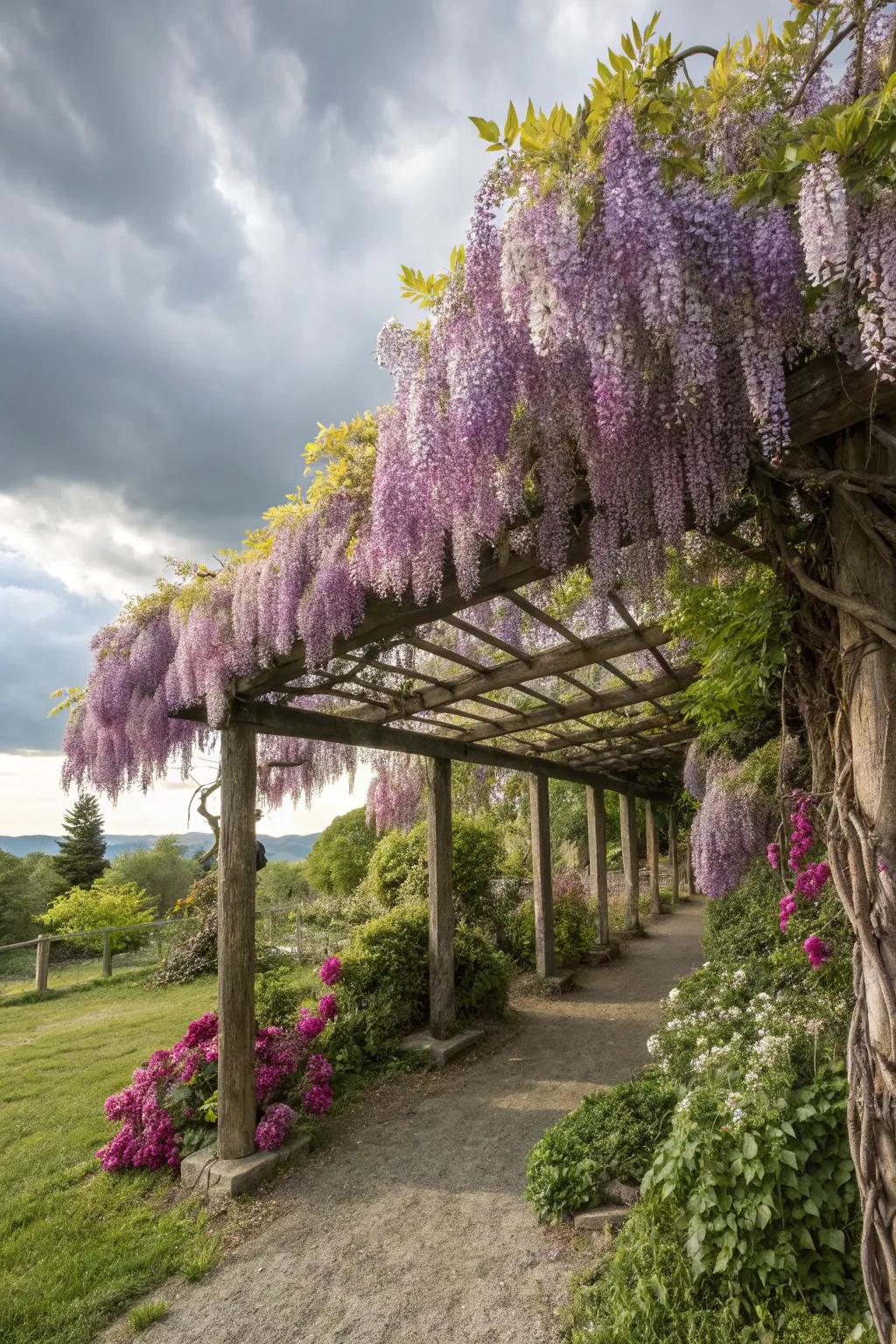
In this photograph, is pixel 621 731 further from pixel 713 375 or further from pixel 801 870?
pixel 713 375

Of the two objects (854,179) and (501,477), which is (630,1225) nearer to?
(501,477)

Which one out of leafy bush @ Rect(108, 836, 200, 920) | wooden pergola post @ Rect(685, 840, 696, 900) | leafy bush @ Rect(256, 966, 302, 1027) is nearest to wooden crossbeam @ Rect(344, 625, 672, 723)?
leafy bush @ Rect(256, 966, 302, 1027)

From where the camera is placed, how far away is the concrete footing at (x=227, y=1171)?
369 cm

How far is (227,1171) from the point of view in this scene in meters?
3.75

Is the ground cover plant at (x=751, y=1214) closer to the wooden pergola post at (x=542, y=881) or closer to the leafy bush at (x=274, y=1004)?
the leafy bush at (x=274, y=1004)

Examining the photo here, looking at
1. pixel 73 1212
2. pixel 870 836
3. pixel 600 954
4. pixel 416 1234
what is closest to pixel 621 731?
pixel 600 954

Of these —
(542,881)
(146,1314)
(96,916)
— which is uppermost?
(542,881)

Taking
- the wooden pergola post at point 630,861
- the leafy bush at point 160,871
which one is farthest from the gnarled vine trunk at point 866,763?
the leafy bush at point 160,871

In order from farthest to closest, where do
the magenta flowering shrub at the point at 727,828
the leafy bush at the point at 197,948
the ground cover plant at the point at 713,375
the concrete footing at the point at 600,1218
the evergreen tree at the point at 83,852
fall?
1. the evergreen tree at the point at 83,852
2. the leafy bush at the point at 197,948
3. the magenta flowering shrub at the point at 727,828
4. the concrete footing at the point at 600,1218
5. the ground cover plant at the point at 713,375

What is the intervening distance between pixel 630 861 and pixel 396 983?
6.99 meters

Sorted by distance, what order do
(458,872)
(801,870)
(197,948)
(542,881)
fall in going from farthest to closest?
(197,948) < (458,872) < (542,881) < (801,870)

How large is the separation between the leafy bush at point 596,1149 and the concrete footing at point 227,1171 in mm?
1416

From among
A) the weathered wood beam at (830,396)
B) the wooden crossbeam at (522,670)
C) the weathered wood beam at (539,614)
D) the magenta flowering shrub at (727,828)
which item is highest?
the weathered wood beam at (830,396)

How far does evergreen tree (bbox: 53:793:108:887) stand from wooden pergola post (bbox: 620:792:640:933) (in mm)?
16833
